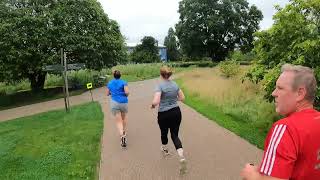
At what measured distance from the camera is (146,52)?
238 feet

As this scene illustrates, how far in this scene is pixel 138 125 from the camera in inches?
515

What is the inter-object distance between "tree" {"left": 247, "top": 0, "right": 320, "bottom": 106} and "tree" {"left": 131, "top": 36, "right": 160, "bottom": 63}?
59878 millimetres

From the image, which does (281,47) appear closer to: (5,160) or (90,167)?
(90,167)

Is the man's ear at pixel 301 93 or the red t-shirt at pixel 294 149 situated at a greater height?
the man's ear at pixel 301 93

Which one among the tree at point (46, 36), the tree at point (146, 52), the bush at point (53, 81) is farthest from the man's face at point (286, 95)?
the tree at point (146, 52)

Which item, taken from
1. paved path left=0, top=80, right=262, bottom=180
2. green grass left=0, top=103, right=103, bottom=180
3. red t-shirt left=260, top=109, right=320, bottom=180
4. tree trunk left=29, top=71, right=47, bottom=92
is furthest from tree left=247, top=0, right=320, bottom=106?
tree trunk left=29, top=71, right=47, bottom=92

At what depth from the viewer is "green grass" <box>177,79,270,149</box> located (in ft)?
33.8

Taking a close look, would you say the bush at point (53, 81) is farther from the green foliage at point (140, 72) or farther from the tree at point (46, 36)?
the green foliage at point (140, 72)

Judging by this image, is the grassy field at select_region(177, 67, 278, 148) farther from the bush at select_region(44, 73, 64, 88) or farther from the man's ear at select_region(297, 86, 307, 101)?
the bush at select_region(44, 73, 64, 88)

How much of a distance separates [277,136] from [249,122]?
1020 cm

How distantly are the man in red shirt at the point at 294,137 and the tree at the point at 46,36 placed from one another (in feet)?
74.9

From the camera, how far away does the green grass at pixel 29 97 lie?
25.2 metres

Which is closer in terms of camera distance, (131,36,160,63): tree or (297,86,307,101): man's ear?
(297,86,307,101): man's ear

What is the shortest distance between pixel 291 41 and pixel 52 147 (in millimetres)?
6058
